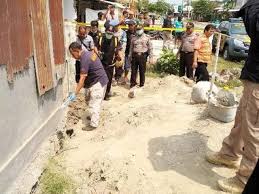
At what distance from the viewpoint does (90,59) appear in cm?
654

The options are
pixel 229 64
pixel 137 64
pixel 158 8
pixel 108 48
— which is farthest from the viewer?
pixel 158 8

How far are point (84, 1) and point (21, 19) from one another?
1588cm

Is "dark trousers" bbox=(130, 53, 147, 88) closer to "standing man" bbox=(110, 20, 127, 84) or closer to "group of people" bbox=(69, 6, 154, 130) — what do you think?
"group of people" bbox=(69, 6, 154, 130)

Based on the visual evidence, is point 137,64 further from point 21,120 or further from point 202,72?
point 21,120

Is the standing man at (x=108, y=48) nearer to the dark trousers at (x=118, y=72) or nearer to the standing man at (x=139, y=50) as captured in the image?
the standing man at (x=139, y=50)

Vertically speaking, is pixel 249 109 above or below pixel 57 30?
below

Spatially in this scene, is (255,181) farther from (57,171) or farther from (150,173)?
(57,171)


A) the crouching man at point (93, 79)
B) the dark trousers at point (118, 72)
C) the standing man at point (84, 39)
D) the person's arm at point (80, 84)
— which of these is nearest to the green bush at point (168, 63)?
the dark trousers at point (118, 72)

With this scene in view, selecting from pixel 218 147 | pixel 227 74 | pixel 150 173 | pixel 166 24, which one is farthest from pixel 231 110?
pixel 166 24

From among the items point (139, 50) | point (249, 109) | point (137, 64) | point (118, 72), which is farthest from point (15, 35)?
point (118, 72)

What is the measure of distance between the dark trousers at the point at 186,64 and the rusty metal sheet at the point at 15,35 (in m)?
5.75

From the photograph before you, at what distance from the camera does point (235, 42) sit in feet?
48.1

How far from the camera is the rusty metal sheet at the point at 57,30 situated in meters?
5.41

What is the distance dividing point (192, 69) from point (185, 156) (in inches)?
197
